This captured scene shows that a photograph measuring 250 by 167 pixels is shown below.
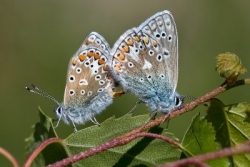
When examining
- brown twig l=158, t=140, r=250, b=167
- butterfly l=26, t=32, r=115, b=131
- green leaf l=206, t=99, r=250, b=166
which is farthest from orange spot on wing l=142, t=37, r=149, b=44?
brown twig l=158, t=140, r=250, b=167

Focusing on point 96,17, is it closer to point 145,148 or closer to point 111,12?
point 111,12

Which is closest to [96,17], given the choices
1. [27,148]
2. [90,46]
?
[90,46]

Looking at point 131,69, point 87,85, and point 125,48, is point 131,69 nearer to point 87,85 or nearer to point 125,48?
point 125,48

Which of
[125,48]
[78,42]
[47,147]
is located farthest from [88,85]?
[78,42]

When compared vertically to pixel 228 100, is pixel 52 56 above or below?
above

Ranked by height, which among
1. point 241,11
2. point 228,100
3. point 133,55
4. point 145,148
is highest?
point 133,55

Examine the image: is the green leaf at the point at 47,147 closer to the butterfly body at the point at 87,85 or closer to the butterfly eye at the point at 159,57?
the butterfly body at the point at 87,85
